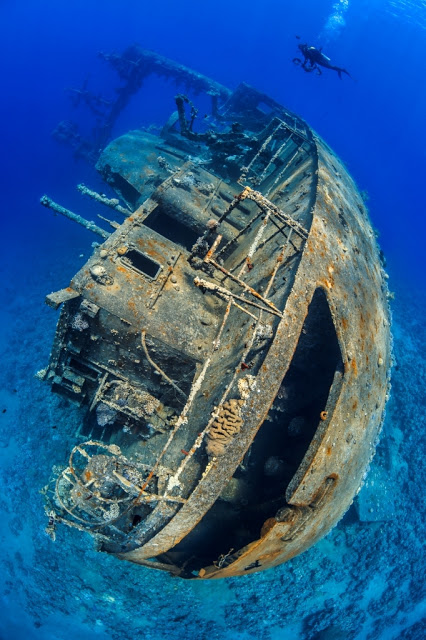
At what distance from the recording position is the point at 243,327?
14.0 feet

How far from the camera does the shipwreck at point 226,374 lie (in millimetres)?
3301

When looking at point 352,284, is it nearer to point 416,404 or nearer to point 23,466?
point 23,466

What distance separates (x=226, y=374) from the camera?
3850mm

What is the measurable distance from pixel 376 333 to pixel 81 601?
10258 mm

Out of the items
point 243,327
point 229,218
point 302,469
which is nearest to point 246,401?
point 302,469

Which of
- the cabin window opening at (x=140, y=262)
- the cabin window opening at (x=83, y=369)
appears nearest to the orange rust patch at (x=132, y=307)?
the cabin window opening at (x=140, y=262)

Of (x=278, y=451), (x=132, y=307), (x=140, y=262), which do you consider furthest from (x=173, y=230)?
(x=278, y=451)

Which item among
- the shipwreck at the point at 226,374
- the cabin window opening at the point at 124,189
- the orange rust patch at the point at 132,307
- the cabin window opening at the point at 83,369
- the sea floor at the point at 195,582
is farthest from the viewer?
the cabin window opening at the point at 124,189

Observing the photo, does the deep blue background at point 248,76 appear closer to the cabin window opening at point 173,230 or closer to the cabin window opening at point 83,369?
the cabin window opening at point 173,230

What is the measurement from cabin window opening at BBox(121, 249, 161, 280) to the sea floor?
5.51 m

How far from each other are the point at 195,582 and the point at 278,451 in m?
6.24

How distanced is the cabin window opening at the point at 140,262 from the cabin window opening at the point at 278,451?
9.40 feet

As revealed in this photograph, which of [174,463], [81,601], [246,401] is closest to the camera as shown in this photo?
[246,401]

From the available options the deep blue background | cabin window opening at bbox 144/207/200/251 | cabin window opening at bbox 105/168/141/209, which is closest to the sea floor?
cabin window opening at bbox 144/207/200/251
